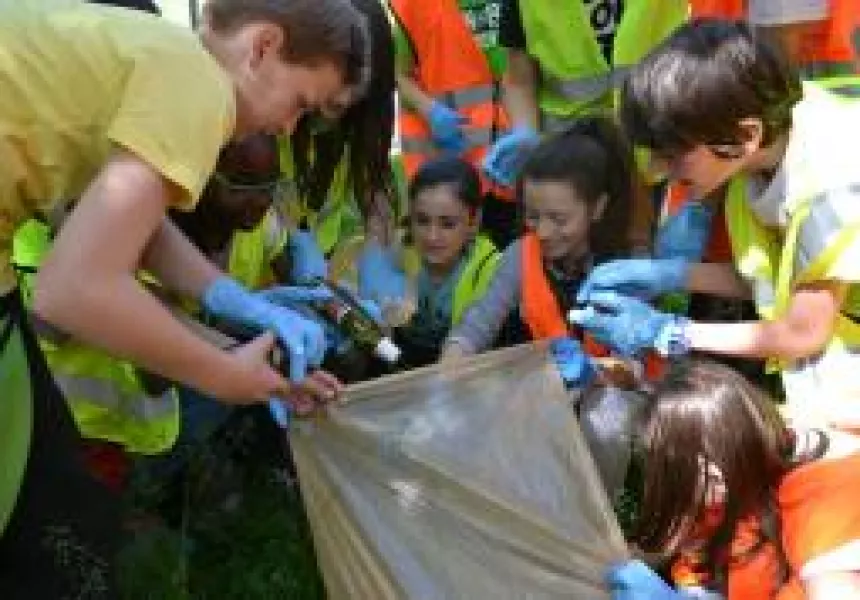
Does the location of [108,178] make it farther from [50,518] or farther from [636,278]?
[636,278]

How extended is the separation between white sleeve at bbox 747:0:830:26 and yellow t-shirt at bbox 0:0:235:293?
6.10 feet

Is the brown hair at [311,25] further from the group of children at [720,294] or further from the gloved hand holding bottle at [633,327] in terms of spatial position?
the gloved hand holding bottle at [633,327]

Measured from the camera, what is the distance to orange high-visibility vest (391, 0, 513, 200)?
3.86 m

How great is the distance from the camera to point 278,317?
7.06 ft

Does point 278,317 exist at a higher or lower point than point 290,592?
higher

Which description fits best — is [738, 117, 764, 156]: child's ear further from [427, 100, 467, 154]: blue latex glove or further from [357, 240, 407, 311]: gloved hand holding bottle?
[427, 100, 467, 154]: blue latex glove

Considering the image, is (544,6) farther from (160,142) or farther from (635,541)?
(160,142)

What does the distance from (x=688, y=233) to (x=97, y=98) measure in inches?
60.6

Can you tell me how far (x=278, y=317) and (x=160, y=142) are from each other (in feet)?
1.74

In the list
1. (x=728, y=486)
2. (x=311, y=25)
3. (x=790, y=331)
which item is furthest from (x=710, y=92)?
(x=311, y=25)

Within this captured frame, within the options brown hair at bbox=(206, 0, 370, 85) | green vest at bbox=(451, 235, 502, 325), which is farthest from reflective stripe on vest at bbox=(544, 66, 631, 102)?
brown hair at bbox=(206, 0, 370, 85)

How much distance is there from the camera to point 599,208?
10.3 ft

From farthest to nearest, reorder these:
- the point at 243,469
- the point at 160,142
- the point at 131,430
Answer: the point at 243,469, the point at 131,430, the point at 160,142

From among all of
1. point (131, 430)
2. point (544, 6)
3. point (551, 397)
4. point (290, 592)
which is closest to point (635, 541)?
point (551, 397)
